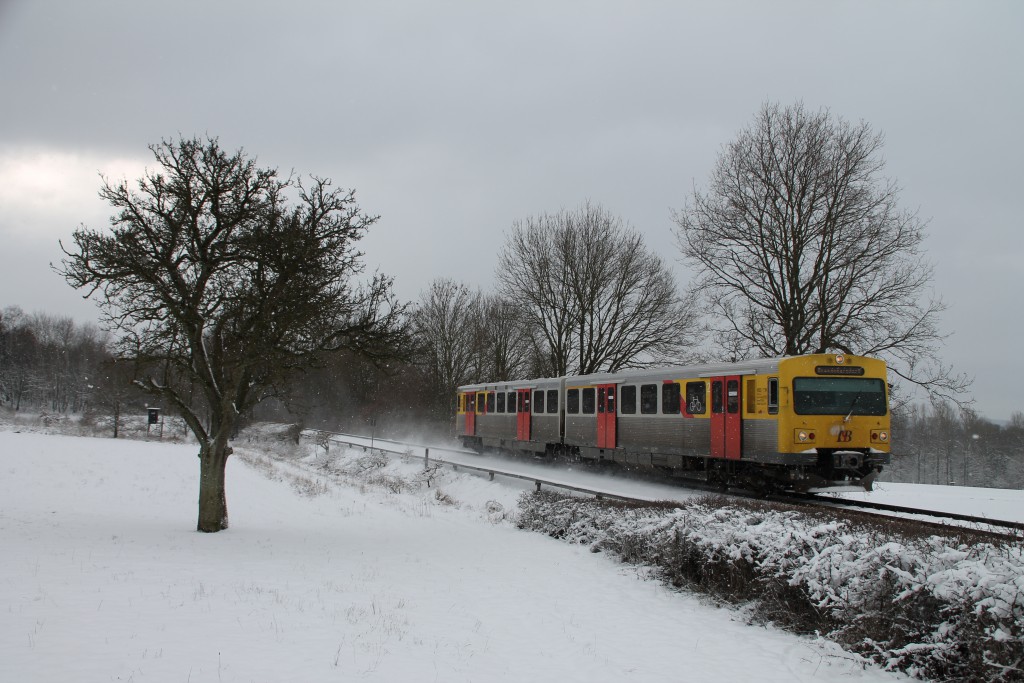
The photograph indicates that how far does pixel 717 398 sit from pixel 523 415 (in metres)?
11.6

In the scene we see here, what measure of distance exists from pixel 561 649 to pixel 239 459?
94.0ft

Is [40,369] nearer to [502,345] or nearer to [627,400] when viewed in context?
[502,345]

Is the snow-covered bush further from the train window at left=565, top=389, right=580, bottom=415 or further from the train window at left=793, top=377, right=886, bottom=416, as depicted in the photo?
the train window at left=565, top=389, right=580, bottom=415

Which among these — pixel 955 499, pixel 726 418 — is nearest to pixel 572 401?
pixel 726 418

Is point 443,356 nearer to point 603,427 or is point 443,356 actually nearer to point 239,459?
point 239,459

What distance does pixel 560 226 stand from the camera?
37.4 m

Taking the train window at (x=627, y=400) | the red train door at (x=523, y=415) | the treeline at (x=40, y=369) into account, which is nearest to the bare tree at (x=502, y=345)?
the red train door at (x=523, y=415)

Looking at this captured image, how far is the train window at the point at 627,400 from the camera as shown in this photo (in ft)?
66.6

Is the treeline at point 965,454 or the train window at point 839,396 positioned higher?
the train window at point 839,396

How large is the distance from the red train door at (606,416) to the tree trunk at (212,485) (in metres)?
11.4

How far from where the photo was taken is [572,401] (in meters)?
23.8

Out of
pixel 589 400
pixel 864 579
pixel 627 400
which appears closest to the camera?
pixel 864 579

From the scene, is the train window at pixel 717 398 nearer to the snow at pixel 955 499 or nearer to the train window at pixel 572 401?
the snow at pixel 955 499

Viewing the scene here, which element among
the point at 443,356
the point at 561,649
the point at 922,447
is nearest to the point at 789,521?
the point at 561,649
